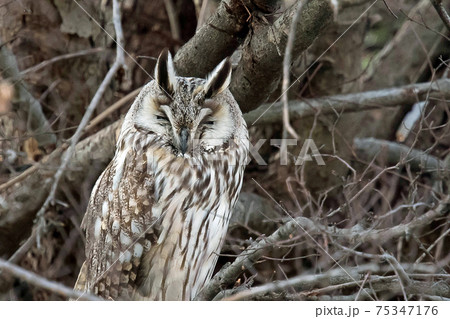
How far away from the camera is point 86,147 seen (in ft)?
12.7

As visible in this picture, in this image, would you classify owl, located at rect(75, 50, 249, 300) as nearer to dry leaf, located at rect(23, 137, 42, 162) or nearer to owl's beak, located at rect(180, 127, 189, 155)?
owl's beak, located at rect(180, 127, 189, 155)

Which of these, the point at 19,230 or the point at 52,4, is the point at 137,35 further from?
the point at 19,230

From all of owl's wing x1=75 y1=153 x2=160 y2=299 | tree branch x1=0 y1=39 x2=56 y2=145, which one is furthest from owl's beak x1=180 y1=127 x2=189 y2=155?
tree branch x1=0 y1=39 x2=56 y2=145

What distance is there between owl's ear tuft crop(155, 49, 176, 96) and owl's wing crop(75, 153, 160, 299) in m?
0.39

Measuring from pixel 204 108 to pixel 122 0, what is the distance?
195cm

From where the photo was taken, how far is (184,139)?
282 centimetres

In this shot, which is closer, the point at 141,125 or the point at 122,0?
the point at 141,125

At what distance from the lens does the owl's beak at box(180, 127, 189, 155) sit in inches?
111

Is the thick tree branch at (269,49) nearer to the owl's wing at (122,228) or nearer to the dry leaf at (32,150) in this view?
the owl's wing at (122,228)

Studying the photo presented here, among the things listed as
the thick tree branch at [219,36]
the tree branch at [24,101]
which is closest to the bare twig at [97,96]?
the thick tree branch at [219,36]

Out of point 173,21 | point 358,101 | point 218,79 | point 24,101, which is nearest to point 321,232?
point 218,79

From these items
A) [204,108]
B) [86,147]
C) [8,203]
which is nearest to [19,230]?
[8,203]

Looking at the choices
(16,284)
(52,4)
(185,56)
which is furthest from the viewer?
(16,284)

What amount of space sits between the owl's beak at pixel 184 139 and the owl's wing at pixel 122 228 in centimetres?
34
